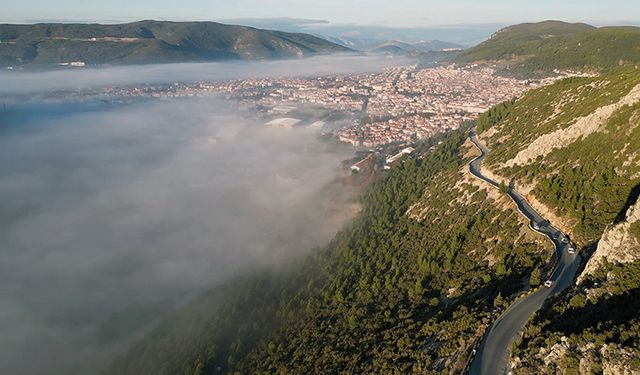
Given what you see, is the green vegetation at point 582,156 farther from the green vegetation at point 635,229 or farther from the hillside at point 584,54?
the hillside at point 584,54

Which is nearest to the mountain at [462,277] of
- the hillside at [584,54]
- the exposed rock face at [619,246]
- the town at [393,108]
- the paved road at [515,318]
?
the exposed rock face at [619,246]

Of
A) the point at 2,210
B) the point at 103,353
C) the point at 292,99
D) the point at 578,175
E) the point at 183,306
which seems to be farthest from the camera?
the point at 292,99

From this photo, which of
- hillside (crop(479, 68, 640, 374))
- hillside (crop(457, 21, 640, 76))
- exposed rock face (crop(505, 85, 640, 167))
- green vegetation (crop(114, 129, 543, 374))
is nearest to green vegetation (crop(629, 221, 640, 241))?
hillside (crop(479, 68, 640, 374))

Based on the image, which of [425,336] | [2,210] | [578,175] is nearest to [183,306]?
[425,336]

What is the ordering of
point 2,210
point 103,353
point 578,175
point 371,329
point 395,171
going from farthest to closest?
point 2,210 → point 395,171 → point 103,353 → point 578,175 → point 371,329

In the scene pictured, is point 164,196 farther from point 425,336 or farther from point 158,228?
point 425,336

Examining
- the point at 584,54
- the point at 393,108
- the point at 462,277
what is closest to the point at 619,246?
the point at 462,277
